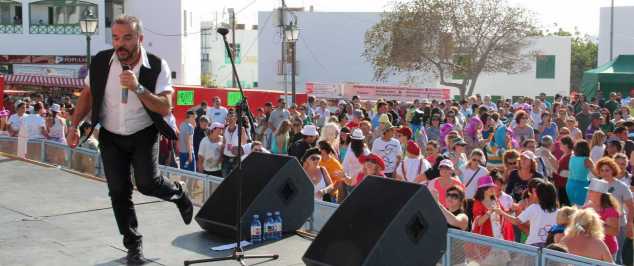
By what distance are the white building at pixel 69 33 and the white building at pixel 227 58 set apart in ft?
89.5

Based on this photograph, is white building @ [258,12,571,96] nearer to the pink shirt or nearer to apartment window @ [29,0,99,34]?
apartment window @ [29,0,99,34]

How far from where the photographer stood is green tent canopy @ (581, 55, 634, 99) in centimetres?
3109

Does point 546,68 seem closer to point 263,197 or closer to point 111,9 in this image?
point 111,9

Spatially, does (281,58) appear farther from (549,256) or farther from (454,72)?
(549,256)

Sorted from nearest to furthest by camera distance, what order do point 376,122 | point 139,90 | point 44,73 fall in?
point 139,90 < point 376,122 < point 44,73

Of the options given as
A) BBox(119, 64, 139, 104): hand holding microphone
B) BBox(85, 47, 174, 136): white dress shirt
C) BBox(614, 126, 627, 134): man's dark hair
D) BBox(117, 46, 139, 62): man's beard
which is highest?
BBox(117, 46, 139, 62): man's beard

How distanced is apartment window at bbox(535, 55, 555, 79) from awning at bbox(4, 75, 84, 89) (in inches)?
1111

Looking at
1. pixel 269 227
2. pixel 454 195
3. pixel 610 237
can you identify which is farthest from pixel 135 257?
pixel 610 237

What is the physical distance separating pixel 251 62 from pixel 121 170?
266 feet

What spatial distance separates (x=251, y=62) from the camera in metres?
85.9

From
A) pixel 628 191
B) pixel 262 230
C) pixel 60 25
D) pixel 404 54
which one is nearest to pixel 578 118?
pixel 628 191

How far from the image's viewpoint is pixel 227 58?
84562 mm

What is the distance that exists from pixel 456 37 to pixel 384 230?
139ft

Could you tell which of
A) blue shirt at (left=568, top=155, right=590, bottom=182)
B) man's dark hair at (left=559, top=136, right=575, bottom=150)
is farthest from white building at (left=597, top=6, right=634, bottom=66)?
blue shirt at (left=568, top=155, right=590, bottom=182)
